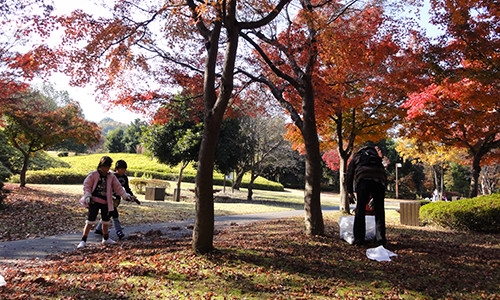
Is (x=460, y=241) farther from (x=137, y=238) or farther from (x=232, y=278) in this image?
(x=137, y=238)

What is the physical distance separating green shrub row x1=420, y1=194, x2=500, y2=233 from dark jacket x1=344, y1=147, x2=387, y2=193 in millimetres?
5161

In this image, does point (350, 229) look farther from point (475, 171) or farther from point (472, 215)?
point (475, 171)

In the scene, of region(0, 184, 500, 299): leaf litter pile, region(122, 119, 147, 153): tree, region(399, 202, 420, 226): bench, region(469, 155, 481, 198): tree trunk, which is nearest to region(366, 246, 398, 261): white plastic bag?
region(0, 184, 500, 299): leaf litter pile

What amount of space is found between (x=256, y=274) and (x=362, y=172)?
7.85 feet

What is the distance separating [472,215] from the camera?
9203 millimetres

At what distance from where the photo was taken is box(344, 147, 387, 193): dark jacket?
5.52m

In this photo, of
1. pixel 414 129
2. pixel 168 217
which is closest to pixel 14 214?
pixel 168 217

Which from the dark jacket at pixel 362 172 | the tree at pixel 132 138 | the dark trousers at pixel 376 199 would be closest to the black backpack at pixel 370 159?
the dark jacket at pixel 362 172

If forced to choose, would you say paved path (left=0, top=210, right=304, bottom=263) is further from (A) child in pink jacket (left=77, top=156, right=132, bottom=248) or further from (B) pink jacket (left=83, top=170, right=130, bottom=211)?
(B) pink jacket (left=83, top=170, right=130, bottom=211)

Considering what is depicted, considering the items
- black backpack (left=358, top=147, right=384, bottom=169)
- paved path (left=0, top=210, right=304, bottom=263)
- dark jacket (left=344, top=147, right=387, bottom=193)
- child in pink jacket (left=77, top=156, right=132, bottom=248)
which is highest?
black backpack (left=358, top=147, right=384, bottom=169)

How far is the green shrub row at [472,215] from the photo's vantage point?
8.95 metres

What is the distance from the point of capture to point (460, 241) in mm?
7512

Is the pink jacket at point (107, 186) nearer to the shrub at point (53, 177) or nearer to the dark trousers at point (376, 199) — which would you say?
A: the dark trousers at point (376, 199)

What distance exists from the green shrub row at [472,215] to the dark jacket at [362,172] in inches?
203
